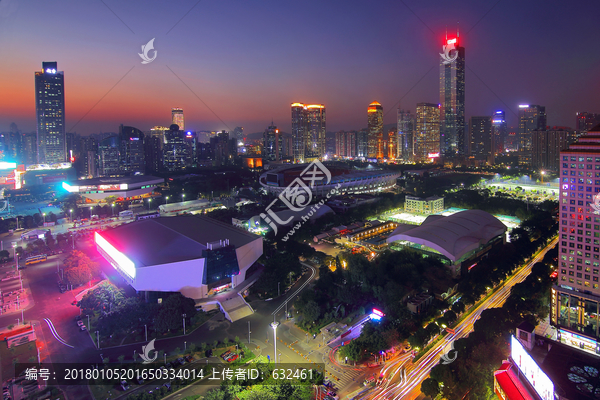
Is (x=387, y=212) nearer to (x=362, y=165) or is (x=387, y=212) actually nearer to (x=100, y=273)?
(x=100, y=273)

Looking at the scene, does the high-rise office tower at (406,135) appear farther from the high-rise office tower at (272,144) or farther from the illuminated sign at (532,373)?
the illuminated sign at (532,373)

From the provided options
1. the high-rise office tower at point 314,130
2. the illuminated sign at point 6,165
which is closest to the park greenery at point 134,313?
the illuminated sign at point 6,165

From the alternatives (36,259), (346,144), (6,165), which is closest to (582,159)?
(36,259)

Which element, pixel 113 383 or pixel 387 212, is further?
pixel 387 212

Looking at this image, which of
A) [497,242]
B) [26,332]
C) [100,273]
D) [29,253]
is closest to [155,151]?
[29,253]

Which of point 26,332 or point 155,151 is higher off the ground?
point 155,151

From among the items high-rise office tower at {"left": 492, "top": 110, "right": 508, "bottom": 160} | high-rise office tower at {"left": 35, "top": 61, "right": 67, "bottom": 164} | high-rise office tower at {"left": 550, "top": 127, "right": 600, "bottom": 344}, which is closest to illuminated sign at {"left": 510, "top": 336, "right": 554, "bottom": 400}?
high-rise office tower at {"left": 550, "top": 127, "right": 600, "bottom": 344}
